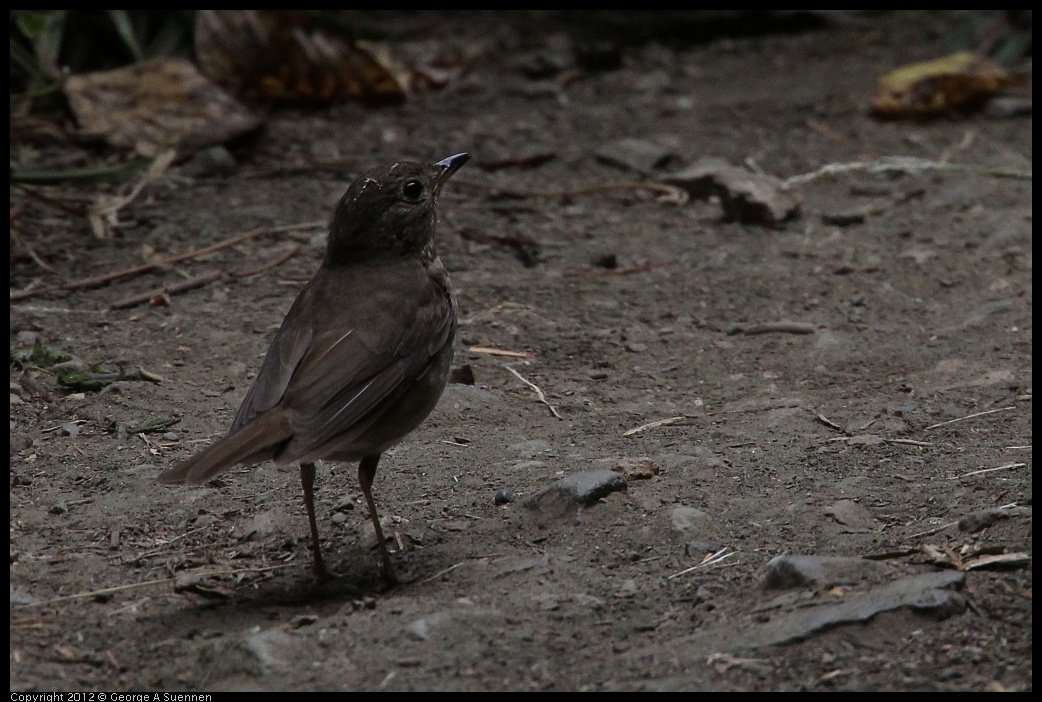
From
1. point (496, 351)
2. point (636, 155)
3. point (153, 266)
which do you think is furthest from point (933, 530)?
point (636, 155)

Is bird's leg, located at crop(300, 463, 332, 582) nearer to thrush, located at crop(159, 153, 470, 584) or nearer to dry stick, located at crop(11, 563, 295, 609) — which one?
thrush, located at crop(159, 153, 470, 584)

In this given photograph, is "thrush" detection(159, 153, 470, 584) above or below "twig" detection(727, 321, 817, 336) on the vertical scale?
above

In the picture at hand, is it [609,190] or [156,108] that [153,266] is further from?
[609,190]

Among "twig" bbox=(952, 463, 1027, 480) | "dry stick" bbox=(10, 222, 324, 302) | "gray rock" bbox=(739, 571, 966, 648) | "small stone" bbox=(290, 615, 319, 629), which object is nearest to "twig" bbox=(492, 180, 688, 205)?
"dry stick" bbox=(10, 222, 324, 302)

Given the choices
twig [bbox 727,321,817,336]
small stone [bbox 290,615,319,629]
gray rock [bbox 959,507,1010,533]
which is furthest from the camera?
twig [bbox 727,321,817,336]

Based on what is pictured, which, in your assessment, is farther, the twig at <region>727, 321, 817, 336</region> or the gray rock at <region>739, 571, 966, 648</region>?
the twig at <region>727, 321, 817, 336</region>

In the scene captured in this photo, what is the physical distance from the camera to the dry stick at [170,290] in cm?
597

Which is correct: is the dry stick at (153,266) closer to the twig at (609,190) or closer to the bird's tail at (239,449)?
the twig at (609,190)

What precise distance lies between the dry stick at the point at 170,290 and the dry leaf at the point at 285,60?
2.78 metres

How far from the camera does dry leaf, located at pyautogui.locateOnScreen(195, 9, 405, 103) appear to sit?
862cm

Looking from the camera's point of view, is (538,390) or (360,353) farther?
(538,390)

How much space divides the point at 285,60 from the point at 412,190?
14.6 ft

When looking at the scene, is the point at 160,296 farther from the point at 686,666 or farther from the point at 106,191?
the point at 686,666

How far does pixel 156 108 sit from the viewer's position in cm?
796
